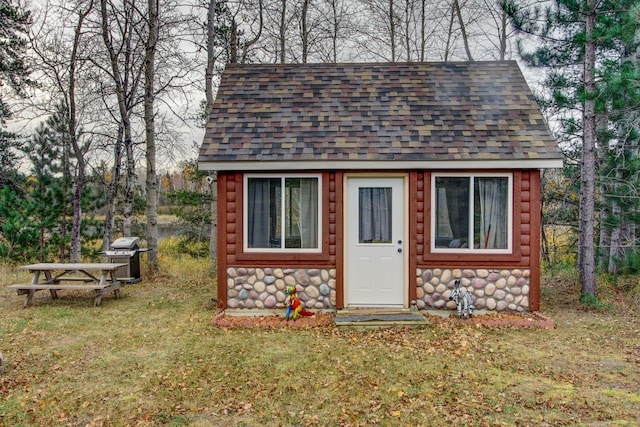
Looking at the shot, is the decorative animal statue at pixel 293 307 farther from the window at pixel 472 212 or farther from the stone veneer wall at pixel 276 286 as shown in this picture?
the window at pixel 472 212

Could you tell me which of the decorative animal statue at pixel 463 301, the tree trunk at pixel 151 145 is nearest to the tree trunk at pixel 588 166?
the decorative animal statue at pixel 463 301

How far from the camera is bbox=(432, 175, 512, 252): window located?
6668 millimetres

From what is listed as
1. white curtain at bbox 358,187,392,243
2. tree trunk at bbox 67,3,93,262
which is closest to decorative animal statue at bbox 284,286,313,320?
white curtain at bbox 358,187,392,243

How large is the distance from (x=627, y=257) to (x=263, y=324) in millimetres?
6581

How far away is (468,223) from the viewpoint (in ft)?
21.9

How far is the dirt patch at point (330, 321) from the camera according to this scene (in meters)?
6.16

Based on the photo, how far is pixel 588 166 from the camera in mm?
7141

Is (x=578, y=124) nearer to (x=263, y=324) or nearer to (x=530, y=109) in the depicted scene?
(x=530, y=109)

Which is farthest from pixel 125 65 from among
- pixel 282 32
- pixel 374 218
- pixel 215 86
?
pixel 374 218

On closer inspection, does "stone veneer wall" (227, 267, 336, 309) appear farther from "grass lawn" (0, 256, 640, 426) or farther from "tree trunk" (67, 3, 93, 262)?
"tree trunk" (67, 3, 93, 262)

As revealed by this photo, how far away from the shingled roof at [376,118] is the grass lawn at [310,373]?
8.09 ft

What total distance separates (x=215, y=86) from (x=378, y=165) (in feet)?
26.1

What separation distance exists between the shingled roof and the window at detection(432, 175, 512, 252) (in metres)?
0.35

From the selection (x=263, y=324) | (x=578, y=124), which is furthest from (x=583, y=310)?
(x=263, y=324)
